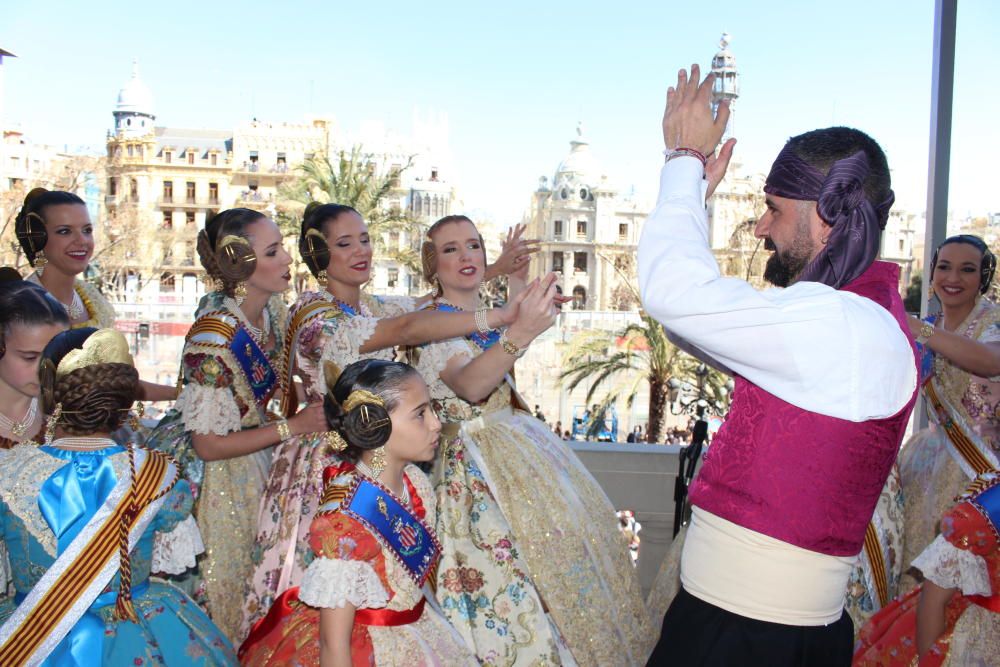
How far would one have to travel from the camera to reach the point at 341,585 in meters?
2.33

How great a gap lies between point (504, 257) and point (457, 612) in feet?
5.36

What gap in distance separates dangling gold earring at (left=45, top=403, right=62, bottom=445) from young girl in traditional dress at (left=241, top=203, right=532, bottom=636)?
2.80 ft

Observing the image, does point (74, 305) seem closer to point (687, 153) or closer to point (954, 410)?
point (687, 153)

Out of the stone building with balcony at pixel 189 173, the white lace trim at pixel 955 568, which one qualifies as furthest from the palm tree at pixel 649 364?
the stone building with balcony at pixel 189 173

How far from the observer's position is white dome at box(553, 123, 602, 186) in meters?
68.6

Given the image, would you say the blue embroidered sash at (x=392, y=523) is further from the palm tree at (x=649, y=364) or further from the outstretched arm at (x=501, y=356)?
the palm tree at (x=649, y=364)

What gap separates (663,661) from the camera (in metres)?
1.92

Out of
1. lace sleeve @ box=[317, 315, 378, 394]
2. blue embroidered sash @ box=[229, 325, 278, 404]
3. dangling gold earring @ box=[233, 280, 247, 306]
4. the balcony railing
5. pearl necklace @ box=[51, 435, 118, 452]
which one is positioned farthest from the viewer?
the balcony railing

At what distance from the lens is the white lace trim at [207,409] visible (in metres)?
3.25

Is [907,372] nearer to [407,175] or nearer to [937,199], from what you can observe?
[937,199]

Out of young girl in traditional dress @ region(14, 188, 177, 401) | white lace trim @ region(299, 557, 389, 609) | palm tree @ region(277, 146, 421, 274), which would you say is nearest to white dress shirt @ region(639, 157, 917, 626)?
white lace trim @ region(299, 557, 389, 609)

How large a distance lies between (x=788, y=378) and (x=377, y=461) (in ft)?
4.20

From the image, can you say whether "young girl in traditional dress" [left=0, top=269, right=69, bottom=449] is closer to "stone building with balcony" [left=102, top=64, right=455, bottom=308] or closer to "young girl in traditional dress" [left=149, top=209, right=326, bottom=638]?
"young girl in traditional dress" [left=149, top=209, right=326, bottom=638]

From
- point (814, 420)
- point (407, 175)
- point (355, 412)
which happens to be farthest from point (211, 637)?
point (407, 175)
